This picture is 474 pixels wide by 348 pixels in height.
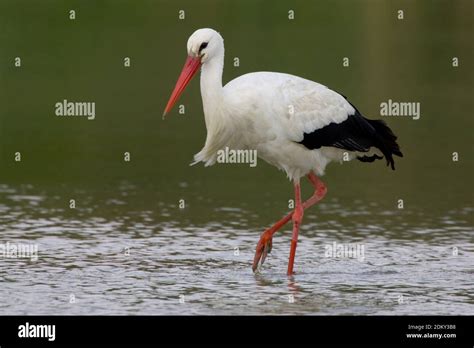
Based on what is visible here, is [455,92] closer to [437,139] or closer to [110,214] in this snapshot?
[437,139]

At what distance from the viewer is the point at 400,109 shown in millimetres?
20172

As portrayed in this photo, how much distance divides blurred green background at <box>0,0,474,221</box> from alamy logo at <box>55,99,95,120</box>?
16 cm

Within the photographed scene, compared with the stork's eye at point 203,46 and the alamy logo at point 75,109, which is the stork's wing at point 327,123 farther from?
the alamy logo at point 75,109

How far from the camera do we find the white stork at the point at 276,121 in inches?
441

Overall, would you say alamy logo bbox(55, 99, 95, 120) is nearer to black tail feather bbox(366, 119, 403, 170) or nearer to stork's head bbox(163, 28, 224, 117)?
black tail feather bbox(366, 119, 403, 170)

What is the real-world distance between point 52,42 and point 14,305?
55.0 ft

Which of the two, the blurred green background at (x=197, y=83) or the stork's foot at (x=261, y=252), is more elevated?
the blurred green background at (x=197, y=83)

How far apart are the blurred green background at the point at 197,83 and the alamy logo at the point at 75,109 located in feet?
0.52

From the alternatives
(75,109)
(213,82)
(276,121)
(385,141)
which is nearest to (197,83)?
(75,109)

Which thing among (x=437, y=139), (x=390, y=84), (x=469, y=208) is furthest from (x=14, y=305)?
(x=390, y=84)

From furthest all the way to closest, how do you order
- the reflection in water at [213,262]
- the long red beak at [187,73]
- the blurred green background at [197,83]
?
the blurred green background at [197,83] → the long red beak at [187,73] → the reflection in water at [213,262]

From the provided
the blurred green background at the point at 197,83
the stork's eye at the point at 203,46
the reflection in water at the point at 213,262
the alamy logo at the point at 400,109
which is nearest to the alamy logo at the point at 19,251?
the reflection in water at the point at 213,262

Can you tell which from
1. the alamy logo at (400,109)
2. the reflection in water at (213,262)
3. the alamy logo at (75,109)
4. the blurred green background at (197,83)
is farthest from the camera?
the alamy logo at (75,109)

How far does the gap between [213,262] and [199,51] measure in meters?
1.85
